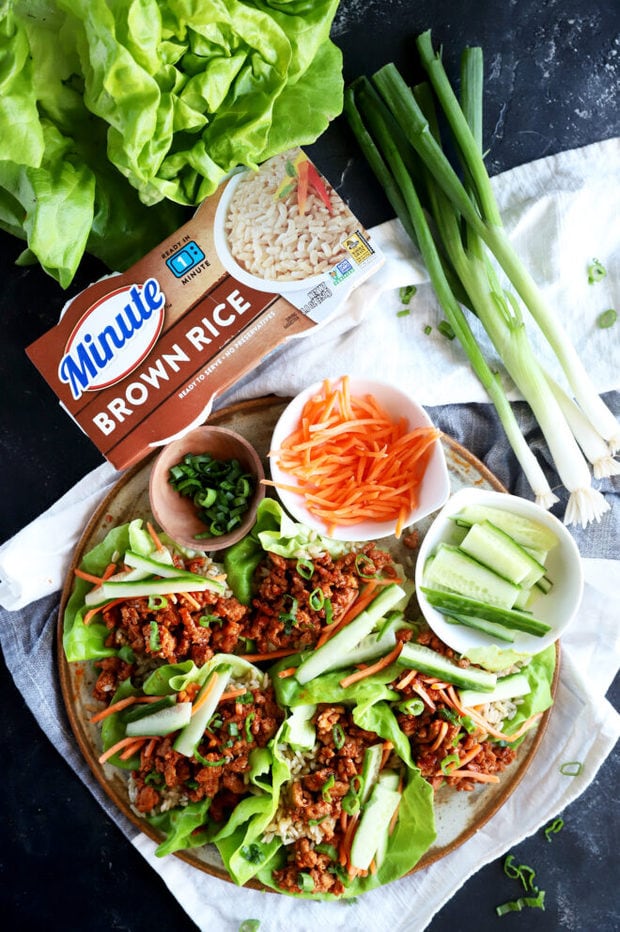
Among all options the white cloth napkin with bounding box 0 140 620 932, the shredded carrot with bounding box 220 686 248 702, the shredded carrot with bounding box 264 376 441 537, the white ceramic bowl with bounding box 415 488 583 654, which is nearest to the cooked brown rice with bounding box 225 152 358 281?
the white cloth napkin with bounding box 0 140 620 932

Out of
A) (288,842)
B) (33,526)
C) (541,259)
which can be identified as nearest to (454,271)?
(541,259)

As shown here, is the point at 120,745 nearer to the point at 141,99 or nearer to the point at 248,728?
the point at 248,728

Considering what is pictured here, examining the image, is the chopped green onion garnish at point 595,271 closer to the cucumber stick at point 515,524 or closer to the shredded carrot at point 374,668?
the cucumber stick at point 515,524

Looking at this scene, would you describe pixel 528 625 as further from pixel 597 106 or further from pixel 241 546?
pixel 597 106

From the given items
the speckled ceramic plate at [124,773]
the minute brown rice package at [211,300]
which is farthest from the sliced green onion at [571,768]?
the minute brown rice package at [211,300]

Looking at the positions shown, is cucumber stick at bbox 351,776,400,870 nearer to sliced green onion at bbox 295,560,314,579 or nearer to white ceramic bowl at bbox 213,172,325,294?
sliced green onion at bbox 295,560,314,579

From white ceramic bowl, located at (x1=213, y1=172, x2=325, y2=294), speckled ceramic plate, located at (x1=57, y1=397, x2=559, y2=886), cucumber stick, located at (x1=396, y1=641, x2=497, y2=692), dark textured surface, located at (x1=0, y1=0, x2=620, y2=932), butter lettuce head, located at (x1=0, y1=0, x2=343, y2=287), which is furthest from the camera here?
dark textured surface, located at (x1=0, y1=0, x2=620, y2=932)
